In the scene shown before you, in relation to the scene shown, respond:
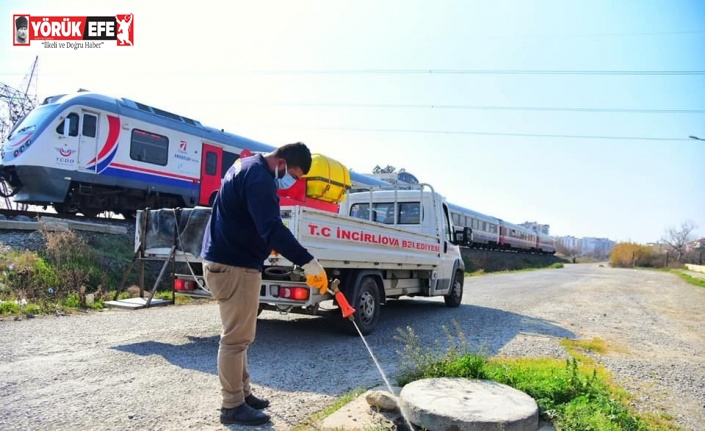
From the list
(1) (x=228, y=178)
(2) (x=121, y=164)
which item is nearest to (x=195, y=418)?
(1) (x=228, y=178)

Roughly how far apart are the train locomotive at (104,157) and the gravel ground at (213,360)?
5241mm

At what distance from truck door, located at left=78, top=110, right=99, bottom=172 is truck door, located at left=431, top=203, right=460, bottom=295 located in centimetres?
862

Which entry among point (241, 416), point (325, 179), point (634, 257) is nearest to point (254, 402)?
point (241, 416)

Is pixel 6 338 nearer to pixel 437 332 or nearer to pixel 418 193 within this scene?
pixel 437 332

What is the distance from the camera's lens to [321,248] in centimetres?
545

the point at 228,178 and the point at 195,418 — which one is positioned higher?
the point at 228,178

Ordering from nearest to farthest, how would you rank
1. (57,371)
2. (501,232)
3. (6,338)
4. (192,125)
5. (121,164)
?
(57,371), (6,338), (121,164), (192,125), (501,232)

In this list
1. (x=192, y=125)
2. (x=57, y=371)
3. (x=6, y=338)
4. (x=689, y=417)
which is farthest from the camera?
(x=192, y=125)

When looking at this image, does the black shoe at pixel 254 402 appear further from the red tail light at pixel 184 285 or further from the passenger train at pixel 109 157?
the passenger train at pixel 109 157

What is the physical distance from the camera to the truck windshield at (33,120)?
10945 millimetres

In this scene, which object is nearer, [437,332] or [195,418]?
[195,418]

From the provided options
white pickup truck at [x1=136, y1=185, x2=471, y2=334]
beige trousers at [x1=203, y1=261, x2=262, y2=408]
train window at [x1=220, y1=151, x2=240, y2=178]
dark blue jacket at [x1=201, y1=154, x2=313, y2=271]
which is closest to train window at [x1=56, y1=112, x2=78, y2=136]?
train window at [x1=220, y1=151, x2=240, y2=178]

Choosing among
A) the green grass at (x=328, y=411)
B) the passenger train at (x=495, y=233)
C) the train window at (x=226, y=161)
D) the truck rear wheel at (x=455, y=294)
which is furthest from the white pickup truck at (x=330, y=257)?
the passenger train at (x=495, y=233)

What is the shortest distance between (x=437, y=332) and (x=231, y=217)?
15.6 ft
